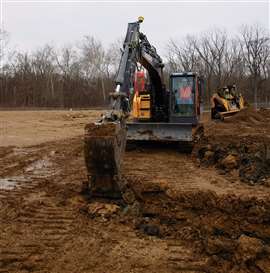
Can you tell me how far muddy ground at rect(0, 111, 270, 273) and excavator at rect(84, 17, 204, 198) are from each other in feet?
1.87

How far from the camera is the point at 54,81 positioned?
5291cm

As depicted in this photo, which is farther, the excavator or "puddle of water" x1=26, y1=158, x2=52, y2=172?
"puddle of water" x1=26, y1=158, x2=52, y2=172

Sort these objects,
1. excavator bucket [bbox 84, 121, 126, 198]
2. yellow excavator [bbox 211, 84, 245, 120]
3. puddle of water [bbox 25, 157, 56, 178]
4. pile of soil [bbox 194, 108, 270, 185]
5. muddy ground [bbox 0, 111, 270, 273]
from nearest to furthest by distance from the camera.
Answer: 1. muddy ground [bbox 0, 111, 270, 273]
2. excavator bucket [bbox 84, 121, 126, 198]
3. pile of soil [bbox 194, 108, 270, 185]
4. puddle of water [bbox 25, 157, 56, 178]
5. yellow excavator [bbox 211, 84, 245, 120]

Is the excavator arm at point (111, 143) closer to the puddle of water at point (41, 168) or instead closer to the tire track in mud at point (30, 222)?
the tire track in mud at point (30, 222)

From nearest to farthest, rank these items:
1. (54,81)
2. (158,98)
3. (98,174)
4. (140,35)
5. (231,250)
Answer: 1. (231,250)
2. (98,174)
3. (140,35)
4. (158,98)
5. (54,81)

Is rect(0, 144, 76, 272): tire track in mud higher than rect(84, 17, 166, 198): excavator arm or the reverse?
the reverse

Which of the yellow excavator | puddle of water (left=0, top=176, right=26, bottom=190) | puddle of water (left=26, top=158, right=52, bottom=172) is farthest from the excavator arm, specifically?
the yellow excavator

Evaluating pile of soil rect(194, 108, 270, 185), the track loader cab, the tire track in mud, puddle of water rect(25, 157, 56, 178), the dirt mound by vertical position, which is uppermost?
the track loader cab

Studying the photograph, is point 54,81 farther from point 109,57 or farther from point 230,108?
point 230,108

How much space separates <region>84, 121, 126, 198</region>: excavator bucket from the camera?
6.23m

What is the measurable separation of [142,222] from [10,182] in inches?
141

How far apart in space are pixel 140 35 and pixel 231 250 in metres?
5.70

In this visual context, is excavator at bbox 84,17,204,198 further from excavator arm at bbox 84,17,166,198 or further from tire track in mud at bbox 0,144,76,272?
tire track in mud at bbox 0,144,76,272

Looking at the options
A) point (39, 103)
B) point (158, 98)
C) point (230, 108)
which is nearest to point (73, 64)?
point (39, 103)
